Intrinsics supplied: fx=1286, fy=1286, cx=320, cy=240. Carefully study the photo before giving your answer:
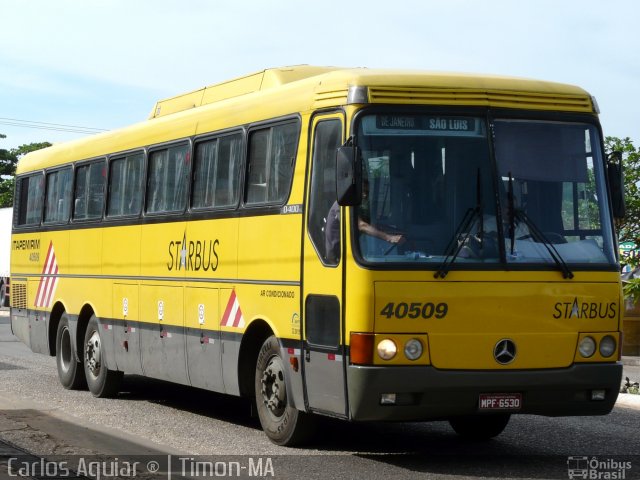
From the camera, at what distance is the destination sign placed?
10008 millimetres

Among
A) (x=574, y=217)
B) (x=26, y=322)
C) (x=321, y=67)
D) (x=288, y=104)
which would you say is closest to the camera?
(x=574, y=217)

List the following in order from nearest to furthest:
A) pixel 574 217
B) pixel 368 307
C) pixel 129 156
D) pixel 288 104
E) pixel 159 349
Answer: pixel 368 307 < pixel 574 217 < pixel 288 104 < pixel 159 349 < pixel 129 156

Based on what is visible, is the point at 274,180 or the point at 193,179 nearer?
the point at 274,180

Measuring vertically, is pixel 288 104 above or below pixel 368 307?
above

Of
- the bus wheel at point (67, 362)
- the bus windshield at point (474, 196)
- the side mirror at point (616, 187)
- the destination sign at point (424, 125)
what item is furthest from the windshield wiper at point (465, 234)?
the bus wheel at point (67, 362)

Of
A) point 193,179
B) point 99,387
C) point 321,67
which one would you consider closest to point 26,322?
point 99,387

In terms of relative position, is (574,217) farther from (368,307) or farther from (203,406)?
(203,406)

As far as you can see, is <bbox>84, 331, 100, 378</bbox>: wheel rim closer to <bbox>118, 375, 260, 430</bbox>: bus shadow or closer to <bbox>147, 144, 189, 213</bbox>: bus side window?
<bbox>118, 375, 260, 430</bbox>: bus shadow

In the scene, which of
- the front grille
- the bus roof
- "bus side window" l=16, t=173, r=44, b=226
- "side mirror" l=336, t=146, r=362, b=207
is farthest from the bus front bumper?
the front grille

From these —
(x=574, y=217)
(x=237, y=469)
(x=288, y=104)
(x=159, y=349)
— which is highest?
(x=288, y=104)

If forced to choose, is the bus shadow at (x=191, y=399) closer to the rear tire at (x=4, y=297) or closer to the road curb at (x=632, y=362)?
→ the road curb at (x=632, y=362)

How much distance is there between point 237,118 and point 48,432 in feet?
11.4

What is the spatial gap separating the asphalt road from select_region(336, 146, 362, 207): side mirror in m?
2.08

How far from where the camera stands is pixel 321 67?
1282 cm
